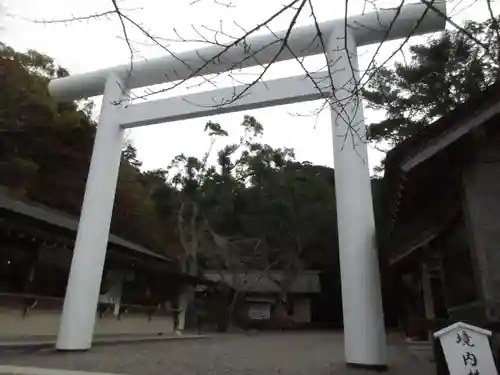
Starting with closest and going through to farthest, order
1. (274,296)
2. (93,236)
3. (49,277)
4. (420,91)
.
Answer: (93,236) < (49,277) < (420,91) < (274,296)

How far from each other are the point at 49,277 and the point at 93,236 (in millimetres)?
2940

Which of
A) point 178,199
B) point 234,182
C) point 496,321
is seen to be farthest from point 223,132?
point 496,321

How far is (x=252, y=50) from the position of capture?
6.32 meters

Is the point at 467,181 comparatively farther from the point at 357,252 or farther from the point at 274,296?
the point at 274,296

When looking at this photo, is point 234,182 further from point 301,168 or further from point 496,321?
point 496,321

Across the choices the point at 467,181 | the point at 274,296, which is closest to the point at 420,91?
the point at 467,181

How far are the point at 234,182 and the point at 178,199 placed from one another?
291 centimetres

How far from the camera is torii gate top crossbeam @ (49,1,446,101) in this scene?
238 inches

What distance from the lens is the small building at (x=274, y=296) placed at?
23.6 meters

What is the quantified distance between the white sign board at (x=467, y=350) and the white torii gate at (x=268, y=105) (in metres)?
2.59

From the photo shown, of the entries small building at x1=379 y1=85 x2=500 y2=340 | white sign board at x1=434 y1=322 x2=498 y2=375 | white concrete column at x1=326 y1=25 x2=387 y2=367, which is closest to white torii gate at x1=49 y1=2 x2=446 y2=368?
white concrete column at x1=326 y1=25 x2=387 y2=367

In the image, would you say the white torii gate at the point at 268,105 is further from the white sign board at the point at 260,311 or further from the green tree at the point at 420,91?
the white sign board at the point at 260,311

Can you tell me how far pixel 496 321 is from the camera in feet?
12.8

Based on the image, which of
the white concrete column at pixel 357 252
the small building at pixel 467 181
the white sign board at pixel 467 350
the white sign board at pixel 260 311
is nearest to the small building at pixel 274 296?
the white sign board at pixel 260 311
